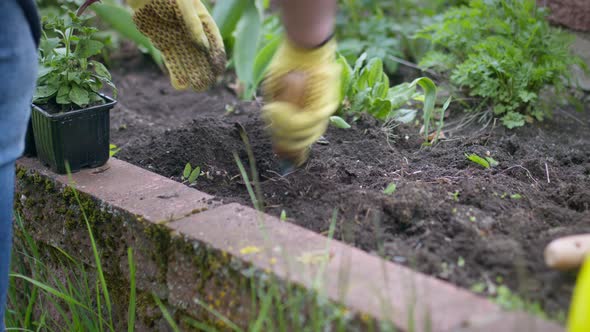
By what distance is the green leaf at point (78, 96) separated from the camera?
6.72 ft

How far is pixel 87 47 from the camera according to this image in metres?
2.07

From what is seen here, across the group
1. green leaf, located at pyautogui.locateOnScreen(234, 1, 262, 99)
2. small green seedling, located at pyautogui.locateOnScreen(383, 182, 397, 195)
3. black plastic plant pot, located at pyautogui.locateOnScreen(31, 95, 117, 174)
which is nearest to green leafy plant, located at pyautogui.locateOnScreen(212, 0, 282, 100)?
green leaf, located at pyautogui.locateOnScreen(234, 1, 262, 99)

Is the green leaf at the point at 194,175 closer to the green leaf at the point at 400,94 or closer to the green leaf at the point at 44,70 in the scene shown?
the green leaf at the point at 44,70

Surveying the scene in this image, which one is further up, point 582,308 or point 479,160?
point 582,308

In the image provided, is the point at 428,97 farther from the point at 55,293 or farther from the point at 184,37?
the point at 55,293

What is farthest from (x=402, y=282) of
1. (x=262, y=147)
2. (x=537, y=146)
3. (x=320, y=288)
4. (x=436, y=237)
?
(x=537, y=146)

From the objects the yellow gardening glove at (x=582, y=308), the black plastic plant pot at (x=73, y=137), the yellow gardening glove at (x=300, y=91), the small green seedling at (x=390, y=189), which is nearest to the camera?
the yellow gardening glove at (x=582, y=308)

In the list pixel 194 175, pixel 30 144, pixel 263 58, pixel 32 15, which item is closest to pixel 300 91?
pixel 194 175

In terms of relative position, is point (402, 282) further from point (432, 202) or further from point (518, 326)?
point (432, 202)

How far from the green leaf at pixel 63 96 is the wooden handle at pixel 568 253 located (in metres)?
1.42

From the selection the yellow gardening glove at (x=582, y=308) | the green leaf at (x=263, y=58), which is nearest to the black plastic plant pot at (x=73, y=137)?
the green leaf at (x=263, y=58)

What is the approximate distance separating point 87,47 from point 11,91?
70 centimetres

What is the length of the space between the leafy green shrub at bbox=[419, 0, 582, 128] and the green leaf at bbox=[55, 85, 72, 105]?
1.42m

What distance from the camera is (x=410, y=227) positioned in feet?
5.56
